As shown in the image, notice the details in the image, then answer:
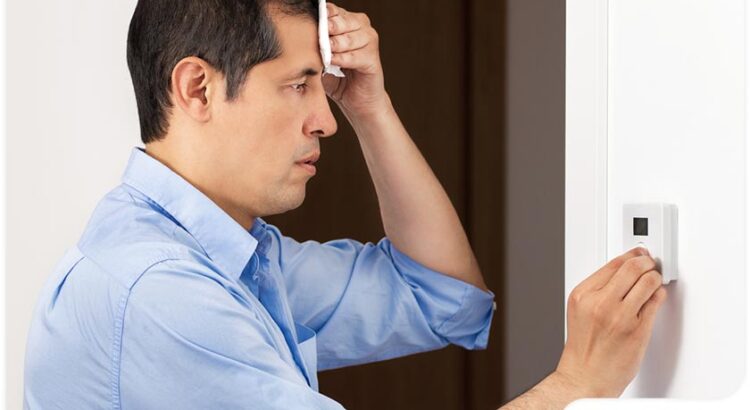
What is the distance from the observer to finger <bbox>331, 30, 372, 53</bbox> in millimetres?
1241

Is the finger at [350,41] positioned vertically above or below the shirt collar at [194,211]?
above

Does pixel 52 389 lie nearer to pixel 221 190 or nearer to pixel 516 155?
pixel 221 190

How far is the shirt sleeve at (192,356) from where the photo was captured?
37.4 inches

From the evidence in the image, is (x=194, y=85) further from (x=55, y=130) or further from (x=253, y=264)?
(x=55, y=130)

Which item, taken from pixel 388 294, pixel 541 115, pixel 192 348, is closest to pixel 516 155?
pixel 541 115

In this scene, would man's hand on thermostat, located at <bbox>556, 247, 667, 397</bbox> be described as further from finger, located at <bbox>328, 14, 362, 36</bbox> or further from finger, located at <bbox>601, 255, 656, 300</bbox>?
finger, located at <bbox>328, 14, 362, 36</bbox>

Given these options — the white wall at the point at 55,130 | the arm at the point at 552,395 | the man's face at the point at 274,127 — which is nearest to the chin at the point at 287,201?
the man's face at the point at 274,127

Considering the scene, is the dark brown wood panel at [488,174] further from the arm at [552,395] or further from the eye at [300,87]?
the arm at [552,395]

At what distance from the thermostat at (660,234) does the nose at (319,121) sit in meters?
0.37

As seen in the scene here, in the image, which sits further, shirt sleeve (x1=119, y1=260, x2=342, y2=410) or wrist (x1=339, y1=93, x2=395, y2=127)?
wrist (x1=339, y1=93, x2=395, y2=127)

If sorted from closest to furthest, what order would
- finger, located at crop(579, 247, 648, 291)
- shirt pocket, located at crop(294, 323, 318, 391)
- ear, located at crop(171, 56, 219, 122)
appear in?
finger, located at crop(579, 247, 648, 291) → ear, located at crop(171, 56, 219, 122) → shirt pocket, located at crop(294, 323, 318, 391)

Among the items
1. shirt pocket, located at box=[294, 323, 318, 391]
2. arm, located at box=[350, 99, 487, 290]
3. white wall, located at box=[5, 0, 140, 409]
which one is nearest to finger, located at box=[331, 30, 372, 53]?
arm, located at box=[350, 99, 487, 290]

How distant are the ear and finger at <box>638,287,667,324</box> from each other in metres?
0.52

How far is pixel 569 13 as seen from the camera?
119 centimetres
